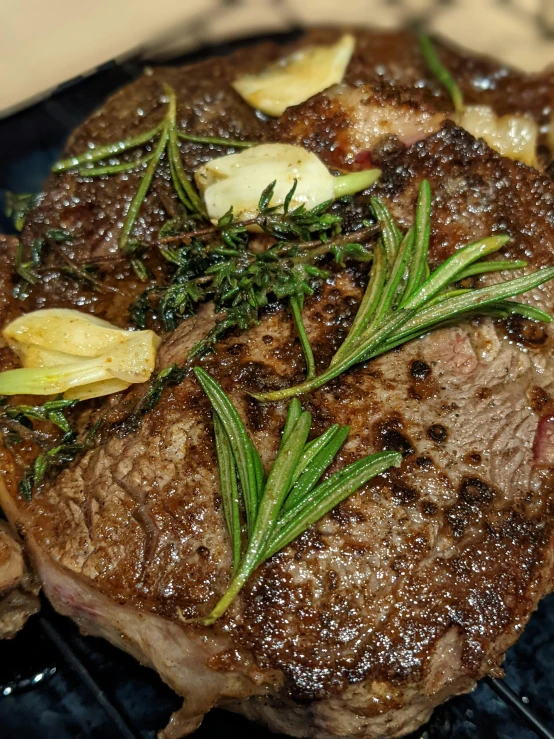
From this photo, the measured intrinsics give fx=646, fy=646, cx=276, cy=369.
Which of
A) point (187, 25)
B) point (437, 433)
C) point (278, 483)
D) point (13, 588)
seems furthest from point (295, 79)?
point (13, 588)

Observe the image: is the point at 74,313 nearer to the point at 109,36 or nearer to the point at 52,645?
the point at 52,645

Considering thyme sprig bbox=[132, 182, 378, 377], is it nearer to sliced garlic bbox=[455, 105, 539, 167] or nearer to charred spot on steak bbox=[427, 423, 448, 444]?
charred spot on steak bbox=[427, 423, 448, 444]

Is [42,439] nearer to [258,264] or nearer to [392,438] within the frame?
[258,264]

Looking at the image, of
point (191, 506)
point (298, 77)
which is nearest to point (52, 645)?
point (191, 506)

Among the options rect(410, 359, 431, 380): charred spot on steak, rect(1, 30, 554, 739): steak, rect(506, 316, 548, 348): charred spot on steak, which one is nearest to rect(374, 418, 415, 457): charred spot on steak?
rect(1, 30, 554, 739): steak

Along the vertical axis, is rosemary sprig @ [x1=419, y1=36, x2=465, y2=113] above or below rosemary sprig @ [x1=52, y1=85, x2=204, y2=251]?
below
